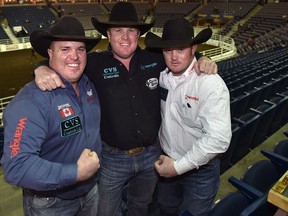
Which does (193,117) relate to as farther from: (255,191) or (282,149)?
(282,149)

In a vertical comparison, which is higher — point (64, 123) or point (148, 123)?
point (64, 123)

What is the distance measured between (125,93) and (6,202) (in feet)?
10.8

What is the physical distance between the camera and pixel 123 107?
2.79 m

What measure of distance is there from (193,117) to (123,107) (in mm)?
749

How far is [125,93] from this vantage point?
279cm

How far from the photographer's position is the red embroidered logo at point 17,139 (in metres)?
1.85

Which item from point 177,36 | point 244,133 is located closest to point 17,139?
point 177,36

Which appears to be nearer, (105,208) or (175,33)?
(175,33)

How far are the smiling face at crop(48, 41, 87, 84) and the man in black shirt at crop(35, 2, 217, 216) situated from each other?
0.49 meters

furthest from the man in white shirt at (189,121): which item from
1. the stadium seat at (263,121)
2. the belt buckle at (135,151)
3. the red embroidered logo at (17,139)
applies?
the stadium seat at (263,121)

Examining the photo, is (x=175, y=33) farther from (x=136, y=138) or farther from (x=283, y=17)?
(x=283, y=17)

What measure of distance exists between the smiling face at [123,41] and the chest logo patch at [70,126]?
901 millimetres

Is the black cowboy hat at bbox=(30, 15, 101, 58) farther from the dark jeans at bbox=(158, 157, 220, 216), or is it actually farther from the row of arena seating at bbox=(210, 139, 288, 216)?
the row of arena seating at bbox=(210, 139, 288, 216)

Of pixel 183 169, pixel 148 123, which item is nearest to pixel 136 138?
pixel 148 123
